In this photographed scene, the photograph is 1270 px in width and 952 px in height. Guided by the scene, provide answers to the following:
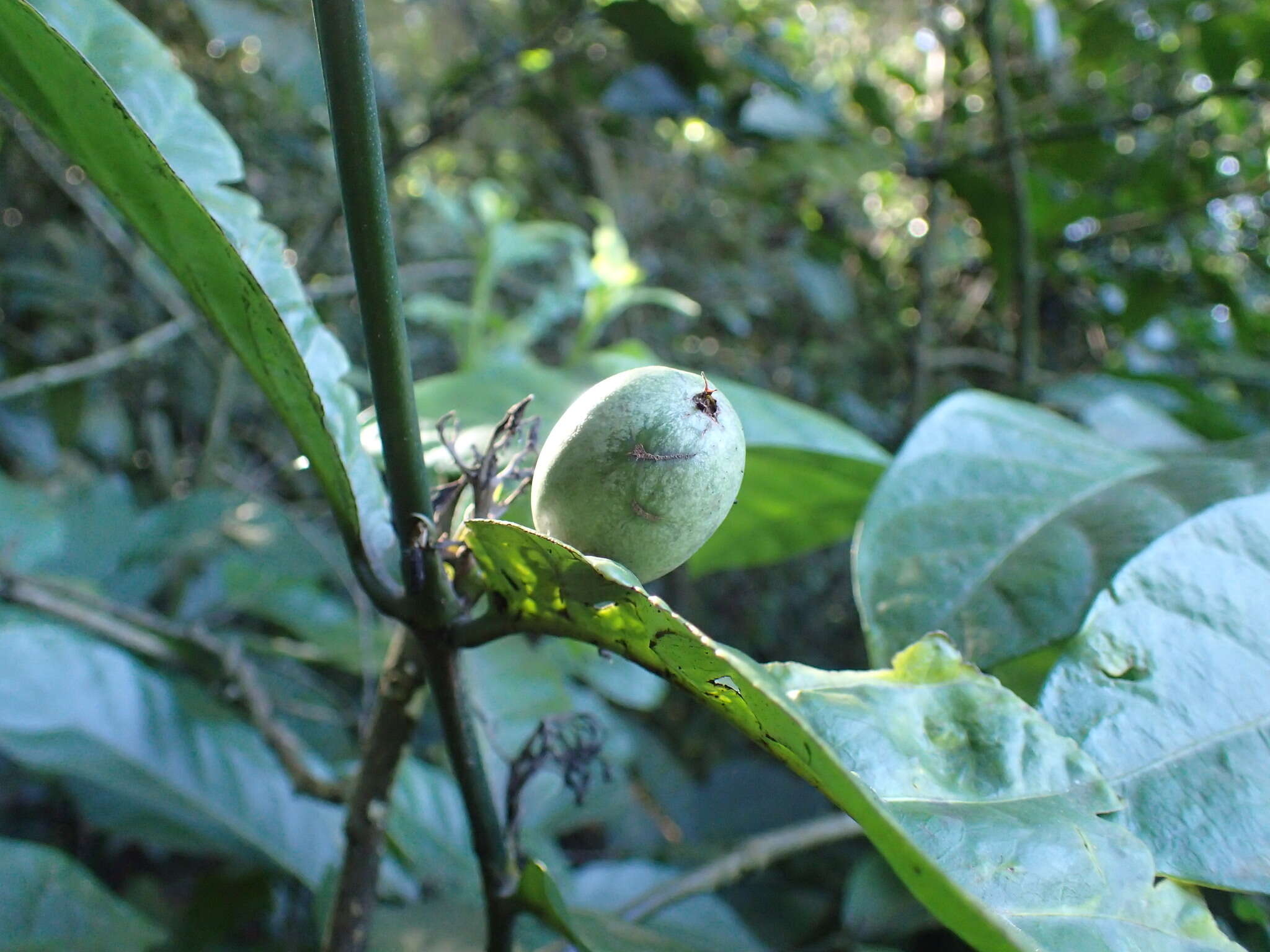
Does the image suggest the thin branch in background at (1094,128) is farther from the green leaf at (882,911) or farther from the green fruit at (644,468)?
the green fruit at (644,468)

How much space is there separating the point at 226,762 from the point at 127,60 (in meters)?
0.66

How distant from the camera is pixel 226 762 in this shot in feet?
2.82

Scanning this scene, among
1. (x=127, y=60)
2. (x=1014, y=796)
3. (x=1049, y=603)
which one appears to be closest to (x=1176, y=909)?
(x=1014, y=796)

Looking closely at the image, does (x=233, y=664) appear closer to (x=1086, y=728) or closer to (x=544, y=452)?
(x=544, y=452)

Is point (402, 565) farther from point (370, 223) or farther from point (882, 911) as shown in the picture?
point (882, 911)

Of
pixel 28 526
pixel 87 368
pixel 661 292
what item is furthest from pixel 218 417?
pixel 661 292

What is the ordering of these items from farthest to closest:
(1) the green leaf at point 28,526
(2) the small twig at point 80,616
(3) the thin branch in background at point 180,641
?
(1) the green leaf at point 28,526
(2) the small twig at point 80,616
(3) the thin branch in background at point 180,641

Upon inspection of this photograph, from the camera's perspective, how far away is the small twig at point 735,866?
0.61 meters

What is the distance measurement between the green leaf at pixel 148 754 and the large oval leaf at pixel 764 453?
1.43 feet

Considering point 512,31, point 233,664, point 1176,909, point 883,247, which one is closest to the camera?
point 1176,909

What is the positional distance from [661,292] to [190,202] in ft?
2.50

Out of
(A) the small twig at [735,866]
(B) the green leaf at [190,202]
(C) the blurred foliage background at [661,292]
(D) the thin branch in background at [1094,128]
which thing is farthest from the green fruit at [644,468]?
(D) the thin branch in background at [1094,128]

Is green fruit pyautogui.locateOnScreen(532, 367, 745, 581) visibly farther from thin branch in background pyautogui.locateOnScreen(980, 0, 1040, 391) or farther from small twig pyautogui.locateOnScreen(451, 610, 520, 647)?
thin branch in background pyautogui.locateOnScreen(980, 0, 1040, 391)

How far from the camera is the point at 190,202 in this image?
1.07ft
